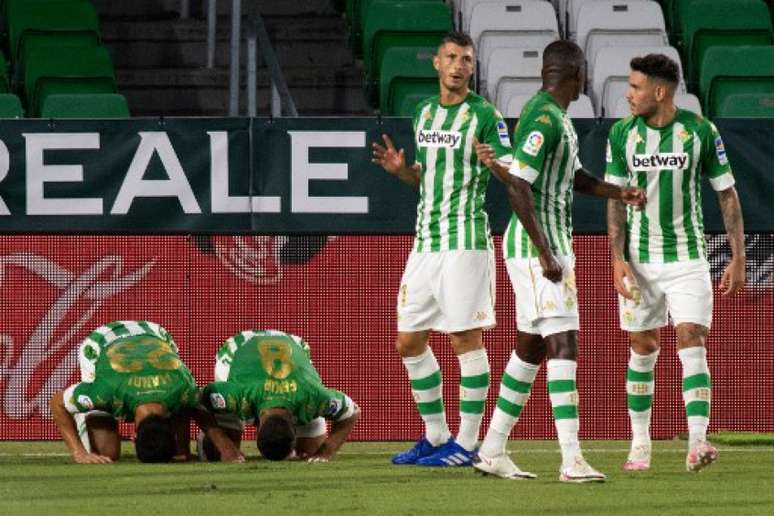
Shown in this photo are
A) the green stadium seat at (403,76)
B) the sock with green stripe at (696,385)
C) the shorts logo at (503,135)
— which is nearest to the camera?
the sock with green stripe at (696,385)

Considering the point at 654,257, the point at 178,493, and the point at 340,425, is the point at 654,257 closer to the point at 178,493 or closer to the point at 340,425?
the point at 340,425

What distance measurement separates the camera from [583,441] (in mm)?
11641

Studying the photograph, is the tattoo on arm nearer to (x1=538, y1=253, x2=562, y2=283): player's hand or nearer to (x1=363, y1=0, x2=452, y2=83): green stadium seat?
(x1=538, y1=253, x2=562, y2=283): player's hand

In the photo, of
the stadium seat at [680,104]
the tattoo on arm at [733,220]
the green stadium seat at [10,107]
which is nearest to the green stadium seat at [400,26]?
the stadium seat at [680,104]

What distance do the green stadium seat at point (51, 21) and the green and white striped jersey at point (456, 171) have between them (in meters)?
6.44

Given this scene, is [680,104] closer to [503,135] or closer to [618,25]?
[618,25]

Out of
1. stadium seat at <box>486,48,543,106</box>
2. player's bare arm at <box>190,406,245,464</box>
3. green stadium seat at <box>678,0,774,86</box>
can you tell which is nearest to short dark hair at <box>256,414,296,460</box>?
player's bare arm at <box>190,406,245,464</box>

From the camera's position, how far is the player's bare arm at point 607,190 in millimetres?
8789

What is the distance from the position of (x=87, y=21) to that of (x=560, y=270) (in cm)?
783

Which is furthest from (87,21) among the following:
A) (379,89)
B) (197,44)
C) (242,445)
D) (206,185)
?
(242,445)

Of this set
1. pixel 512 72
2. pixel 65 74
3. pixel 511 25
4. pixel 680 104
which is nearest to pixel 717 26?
pixel 511 25

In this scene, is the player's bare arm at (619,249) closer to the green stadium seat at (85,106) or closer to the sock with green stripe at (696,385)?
the sock with green stripe at (696,385)

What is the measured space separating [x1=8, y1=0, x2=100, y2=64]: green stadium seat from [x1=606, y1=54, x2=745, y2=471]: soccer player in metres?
7.12

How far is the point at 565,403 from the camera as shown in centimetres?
840
